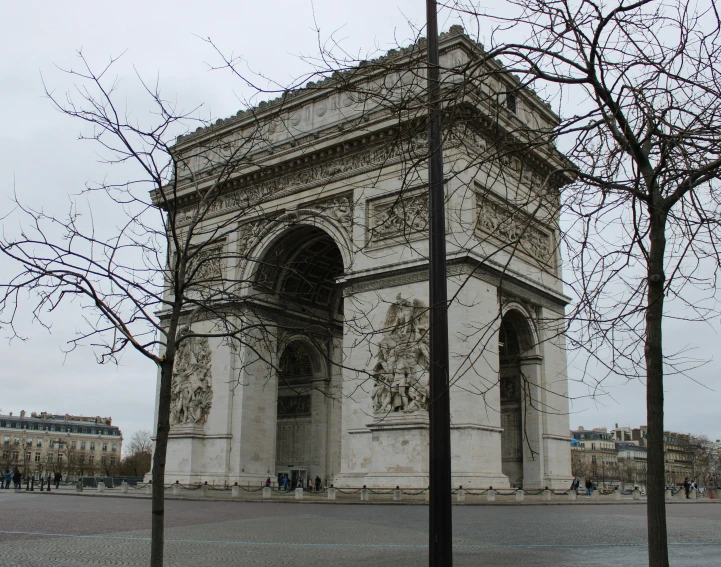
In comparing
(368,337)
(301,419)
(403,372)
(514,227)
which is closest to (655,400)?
(514,227)

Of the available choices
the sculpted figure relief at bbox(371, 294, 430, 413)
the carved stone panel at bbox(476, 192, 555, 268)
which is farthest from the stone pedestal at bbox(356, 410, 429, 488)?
the carved stone panel at bbox(476, 192, 555, 268)

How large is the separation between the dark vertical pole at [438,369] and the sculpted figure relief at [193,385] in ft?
80.9

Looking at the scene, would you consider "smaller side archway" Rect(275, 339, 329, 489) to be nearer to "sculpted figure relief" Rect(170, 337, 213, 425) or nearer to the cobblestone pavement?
"sculpted figure relief" Rect(170, 337, 213, 425)

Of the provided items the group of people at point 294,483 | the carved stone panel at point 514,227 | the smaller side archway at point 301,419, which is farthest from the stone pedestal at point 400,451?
the smaller side archway at point 301,419

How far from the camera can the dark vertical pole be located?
20.9ft

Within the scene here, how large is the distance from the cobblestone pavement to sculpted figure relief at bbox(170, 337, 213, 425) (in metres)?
11.9

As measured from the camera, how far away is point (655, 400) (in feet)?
19.8

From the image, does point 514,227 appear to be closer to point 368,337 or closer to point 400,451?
point 400,451

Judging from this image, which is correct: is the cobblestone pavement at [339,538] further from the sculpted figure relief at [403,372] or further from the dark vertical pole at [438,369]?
the sculpted figure relief at [403,372]

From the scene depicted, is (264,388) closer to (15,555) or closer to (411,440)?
(411,440)

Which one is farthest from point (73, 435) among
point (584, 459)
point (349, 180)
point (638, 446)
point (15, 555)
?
point (15, 555)

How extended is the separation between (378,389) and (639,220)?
1911 centimetres

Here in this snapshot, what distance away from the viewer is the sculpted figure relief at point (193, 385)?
31109 mm

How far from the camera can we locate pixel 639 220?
716 centimetres
